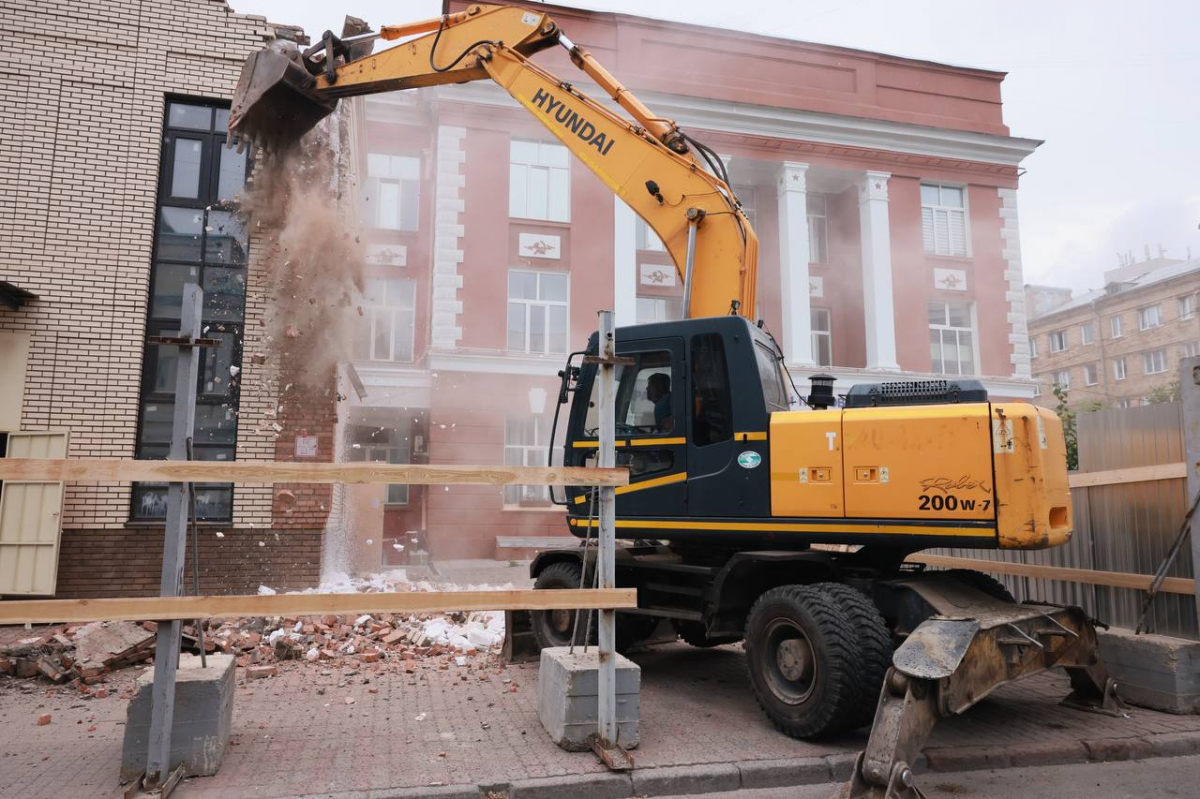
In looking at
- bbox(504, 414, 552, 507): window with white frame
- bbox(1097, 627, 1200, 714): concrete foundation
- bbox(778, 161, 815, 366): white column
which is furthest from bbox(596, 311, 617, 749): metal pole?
bbox(778, 161, 815, 366): white column

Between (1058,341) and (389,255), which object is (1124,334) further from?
(389,255)

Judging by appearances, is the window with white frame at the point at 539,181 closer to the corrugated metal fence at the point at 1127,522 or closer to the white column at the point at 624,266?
the white column at the point at 624,266

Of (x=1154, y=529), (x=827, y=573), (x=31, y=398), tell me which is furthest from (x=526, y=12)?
(x=1154, y=529)

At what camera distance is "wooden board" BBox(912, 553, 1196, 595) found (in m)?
5.99

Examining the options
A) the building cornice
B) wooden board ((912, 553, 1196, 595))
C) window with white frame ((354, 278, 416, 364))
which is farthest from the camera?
window with white frame ((354, 278, 416, 364))

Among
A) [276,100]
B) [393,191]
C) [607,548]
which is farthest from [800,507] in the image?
[393,191]

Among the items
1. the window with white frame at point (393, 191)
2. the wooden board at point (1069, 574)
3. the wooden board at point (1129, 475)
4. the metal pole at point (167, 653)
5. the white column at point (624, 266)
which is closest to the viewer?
the metal pole at point (167, 653)

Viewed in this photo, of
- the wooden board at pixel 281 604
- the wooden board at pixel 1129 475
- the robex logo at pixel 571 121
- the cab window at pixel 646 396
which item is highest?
the robex logo at pixel 571 121

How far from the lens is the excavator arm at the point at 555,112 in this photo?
266 inches

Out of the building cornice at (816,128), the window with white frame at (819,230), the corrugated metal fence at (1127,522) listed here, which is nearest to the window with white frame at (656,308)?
the building cornice at (816,128)

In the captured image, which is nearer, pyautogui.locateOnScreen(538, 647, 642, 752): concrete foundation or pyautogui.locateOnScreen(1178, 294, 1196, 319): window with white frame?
pyautogui.locateOnScreen(538, 647, 642, 752): concrete foundation

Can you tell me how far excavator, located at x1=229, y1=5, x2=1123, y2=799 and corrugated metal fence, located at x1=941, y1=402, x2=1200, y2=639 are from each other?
3.98ft

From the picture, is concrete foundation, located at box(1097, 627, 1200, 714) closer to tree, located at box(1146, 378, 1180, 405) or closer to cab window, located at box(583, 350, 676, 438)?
cab window, located at box(583, 350, 676, 438)

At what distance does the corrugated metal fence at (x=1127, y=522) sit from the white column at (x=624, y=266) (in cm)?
1209
